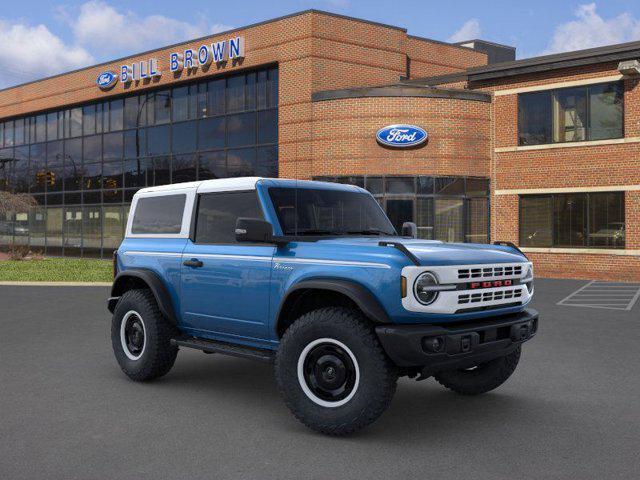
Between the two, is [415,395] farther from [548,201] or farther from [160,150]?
[160,150]

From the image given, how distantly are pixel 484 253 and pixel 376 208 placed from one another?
1705 mm

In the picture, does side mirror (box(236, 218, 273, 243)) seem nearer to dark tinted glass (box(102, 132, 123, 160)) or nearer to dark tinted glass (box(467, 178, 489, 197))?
dark tinted glass (box(467, 178, 489, 197))

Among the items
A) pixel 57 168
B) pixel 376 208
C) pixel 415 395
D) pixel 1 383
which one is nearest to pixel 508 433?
pixel 415 395

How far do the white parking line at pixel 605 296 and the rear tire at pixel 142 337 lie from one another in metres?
10.5

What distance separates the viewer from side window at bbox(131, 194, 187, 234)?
7219mm

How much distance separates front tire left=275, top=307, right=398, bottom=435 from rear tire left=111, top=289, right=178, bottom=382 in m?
1.93

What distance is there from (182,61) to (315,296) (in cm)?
2630

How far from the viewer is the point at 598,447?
16.9ft

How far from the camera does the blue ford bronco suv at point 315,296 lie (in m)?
5.20

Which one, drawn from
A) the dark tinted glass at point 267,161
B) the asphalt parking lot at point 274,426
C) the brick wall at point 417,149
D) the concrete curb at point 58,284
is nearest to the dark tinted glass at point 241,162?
the dark tinted glass at point 267,161

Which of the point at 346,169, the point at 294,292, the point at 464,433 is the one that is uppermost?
the point at 346,169

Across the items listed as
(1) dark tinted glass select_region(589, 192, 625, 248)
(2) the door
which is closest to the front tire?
(2) the door

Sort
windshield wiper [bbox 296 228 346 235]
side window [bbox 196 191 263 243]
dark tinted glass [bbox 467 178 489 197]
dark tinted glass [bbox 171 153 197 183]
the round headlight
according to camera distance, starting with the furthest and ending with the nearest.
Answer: dark tinted glass [bbox 171 153 197 183] → dark tinted glass [bbox 467 178 489 197] → side window [bbox 196 191 263 243] → windshield wiper [bbox 296 228 346 235] → the round headlight

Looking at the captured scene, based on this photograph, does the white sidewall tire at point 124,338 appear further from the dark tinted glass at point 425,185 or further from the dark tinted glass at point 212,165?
the dark tinted glass at point 212,165
